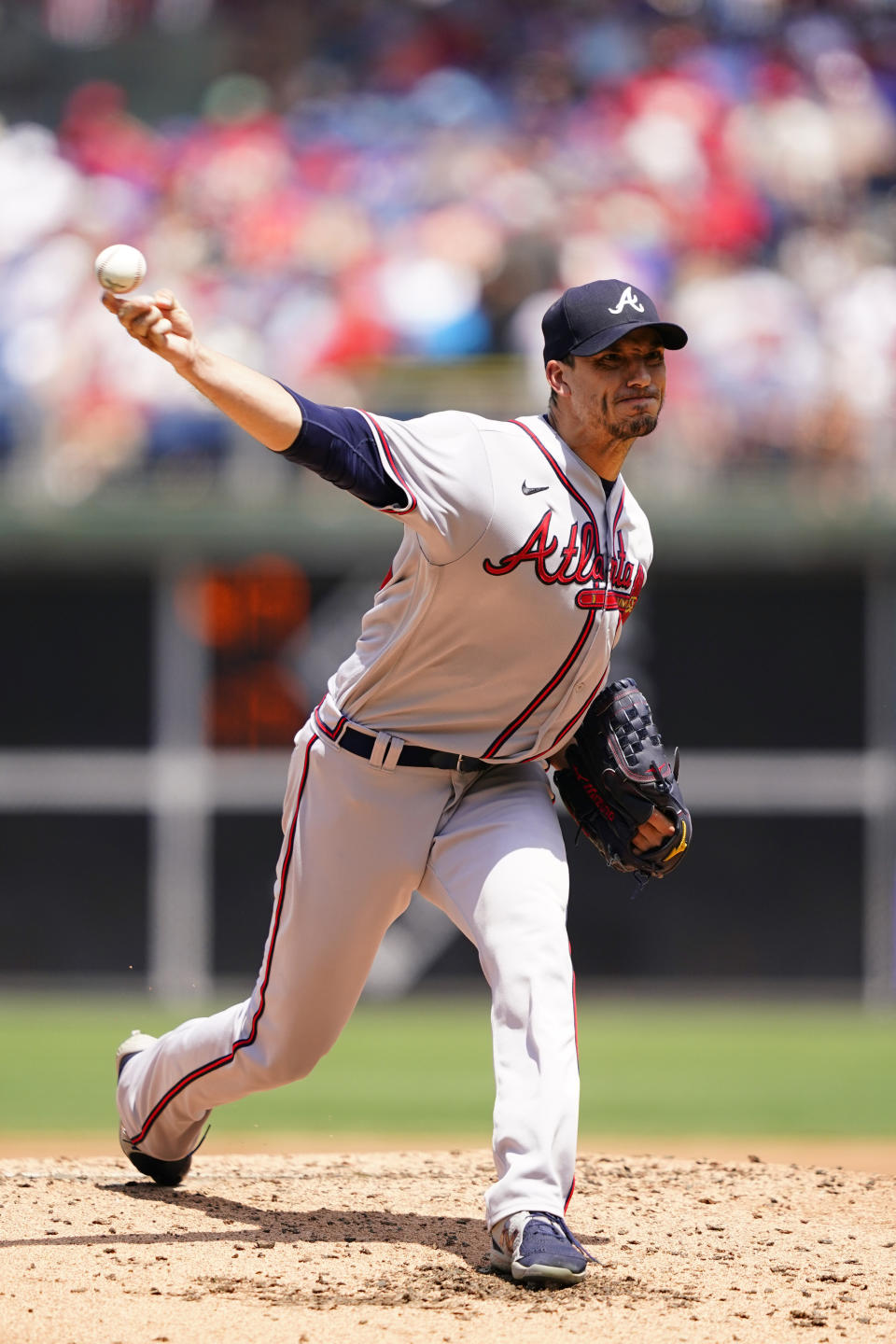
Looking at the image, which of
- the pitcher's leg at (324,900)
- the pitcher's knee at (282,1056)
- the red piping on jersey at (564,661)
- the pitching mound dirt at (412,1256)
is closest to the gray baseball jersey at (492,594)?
the red piping on jersey at (564,661)

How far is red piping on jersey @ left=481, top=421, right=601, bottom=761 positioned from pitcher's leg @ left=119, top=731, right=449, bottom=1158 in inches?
6.1

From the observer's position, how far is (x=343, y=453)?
3.17 metres

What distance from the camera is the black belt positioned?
347 centimetres

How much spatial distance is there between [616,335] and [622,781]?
0.89 meters

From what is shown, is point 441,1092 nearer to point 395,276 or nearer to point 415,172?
point 395,276

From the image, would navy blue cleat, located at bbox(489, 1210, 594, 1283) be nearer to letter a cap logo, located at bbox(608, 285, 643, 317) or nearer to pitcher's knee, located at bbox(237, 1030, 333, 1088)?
pitcher's knee, located at bbox(237, 1030, 333, 1088)

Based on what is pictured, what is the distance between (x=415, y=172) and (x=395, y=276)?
1.61 meters

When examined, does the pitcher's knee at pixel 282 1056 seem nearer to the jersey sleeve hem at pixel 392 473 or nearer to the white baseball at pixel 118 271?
the jersey sleeve hem at pixel 392 473

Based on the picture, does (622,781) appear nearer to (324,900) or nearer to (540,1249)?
(324,900)

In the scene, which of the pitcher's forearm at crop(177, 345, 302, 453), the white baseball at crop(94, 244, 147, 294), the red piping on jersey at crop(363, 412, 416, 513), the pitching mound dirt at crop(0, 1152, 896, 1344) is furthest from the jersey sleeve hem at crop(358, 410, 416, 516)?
the pitching mound dirt at crop(0, 1152, 896, 1344)

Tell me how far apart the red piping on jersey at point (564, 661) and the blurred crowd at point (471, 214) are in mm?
6351

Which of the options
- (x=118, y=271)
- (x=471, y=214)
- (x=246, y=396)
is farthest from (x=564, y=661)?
(x=471, y=214)

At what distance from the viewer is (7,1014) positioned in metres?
10.0

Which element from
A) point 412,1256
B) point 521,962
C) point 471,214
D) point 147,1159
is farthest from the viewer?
point 471,214
